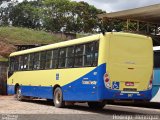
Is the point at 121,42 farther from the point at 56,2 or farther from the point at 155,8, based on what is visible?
the point at 56,2

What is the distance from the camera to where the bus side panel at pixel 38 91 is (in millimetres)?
20180

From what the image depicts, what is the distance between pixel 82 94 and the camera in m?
17.0

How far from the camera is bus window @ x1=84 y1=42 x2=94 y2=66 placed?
1656 centimetres

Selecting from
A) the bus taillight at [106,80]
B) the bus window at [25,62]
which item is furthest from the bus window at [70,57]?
the bus window at [25,62]

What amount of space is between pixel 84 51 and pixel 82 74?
0.92 m

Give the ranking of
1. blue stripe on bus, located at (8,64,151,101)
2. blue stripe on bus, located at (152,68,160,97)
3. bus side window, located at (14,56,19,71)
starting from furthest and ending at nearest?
1. bus side window, located at (14,56,19,71)
2. blue stripe on bus, located at (152,68,160,97)
3. blue stripe on bus, located at (8,64,151,101)

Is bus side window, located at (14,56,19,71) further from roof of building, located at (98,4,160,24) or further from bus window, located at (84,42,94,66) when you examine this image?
roof of building, located at (98,4,160,24)

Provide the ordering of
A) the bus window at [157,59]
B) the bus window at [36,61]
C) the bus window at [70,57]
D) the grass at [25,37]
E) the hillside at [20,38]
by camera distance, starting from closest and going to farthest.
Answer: the bus window at [70,57]
the bus window at [157,59]
the bus window at [36,61]
the hillside at [20,38]
the grass at [25,37]

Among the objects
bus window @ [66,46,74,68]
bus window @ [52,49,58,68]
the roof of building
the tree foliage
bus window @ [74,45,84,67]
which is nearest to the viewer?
bus window @ [74,45,84,67]

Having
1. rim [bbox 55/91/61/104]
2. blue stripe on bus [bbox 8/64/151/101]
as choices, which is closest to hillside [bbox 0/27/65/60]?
rim [bbox 55/91/61/104]

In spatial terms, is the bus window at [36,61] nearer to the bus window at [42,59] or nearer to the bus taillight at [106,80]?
the bus window at [42,59]

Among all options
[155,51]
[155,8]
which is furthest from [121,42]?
[155,8]

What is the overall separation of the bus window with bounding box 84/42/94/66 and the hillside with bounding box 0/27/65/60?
30.4 meters

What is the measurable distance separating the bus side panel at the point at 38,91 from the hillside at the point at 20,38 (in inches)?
927
